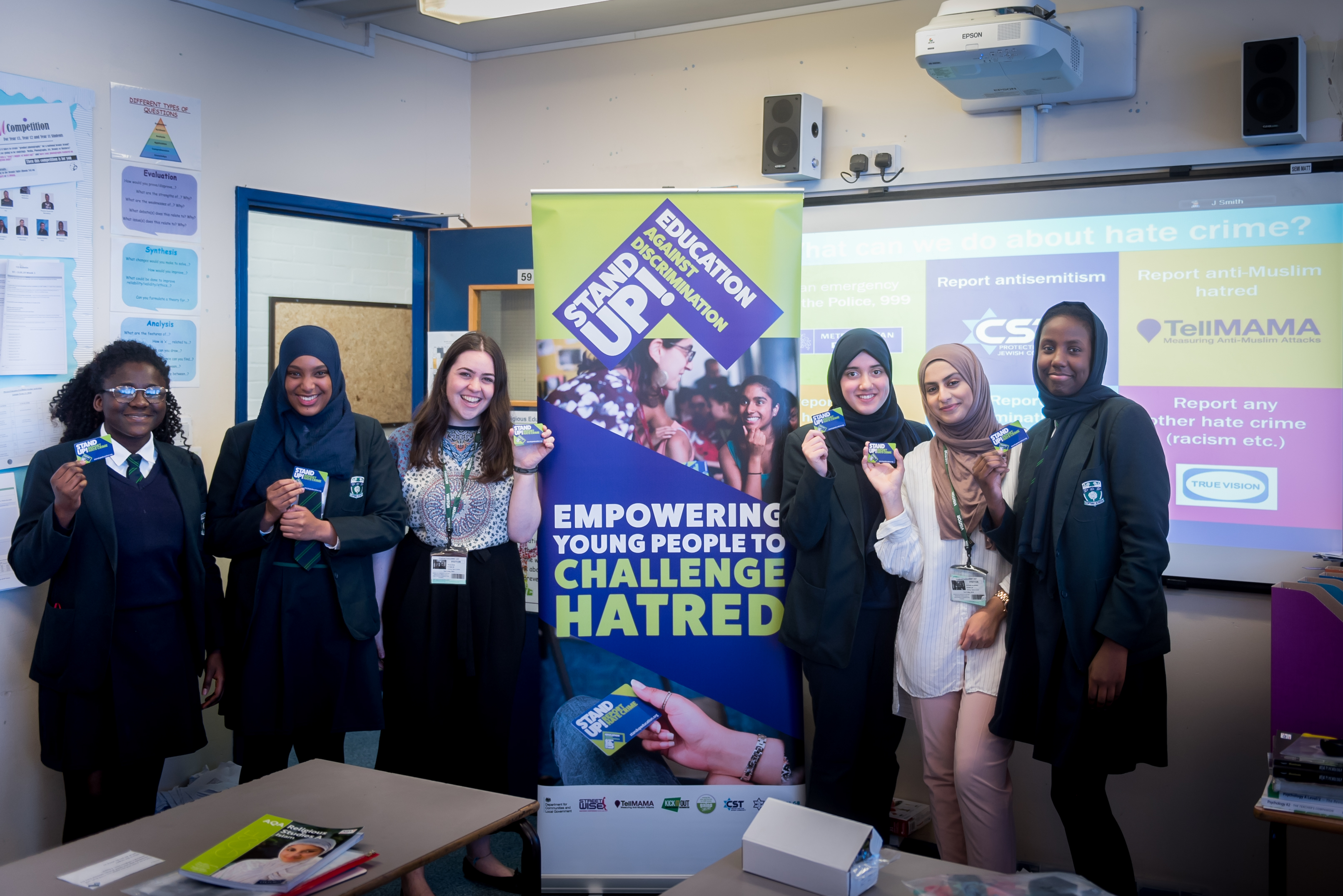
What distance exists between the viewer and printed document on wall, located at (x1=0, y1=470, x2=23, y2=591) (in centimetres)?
310

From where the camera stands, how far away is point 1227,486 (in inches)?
124

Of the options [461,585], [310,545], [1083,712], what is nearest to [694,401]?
[461,585]

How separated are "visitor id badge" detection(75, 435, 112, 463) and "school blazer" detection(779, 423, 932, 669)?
6.12ft

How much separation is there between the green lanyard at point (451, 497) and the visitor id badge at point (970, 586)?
143cm

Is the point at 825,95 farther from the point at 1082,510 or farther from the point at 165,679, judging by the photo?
the point at 165,679

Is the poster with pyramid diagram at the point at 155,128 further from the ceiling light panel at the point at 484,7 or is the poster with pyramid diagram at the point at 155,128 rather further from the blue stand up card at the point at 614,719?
the blue stand up card at the point at 614,719

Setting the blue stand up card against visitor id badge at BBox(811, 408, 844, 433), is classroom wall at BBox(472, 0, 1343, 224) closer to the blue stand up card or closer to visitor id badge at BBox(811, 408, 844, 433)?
visitor id badge at BBox(811, 408, 844, 433)

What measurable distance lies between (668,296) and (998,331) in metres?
1.32

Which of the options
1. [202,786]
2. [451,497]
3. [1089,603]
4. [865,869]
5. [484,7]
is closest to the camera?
[865,869]

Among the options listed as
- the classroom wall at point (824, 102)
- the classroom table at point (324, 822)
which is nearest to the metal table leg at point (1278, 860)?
the classroom table at point (324, 822)

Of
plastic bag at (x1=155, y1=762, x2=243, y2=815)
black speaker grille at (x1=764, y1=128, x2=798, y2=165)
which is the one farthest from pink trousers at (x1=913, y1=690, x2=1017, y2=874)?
plastic bag at (x1=155, y1=762, x2=243, y2=815)

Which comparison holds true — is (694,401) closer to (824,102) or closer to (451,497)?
(451,497)

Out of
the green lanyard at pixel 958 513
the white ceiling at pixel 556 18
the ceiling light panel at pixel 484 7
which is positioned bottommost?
the green lanyard at pixel 958 513

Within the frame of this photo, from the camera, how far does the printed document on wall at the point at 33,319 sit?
311 centimetres
